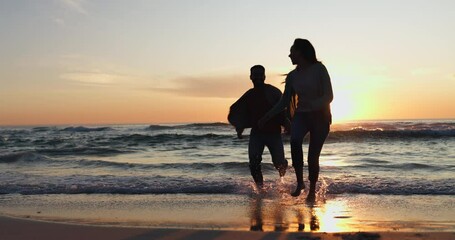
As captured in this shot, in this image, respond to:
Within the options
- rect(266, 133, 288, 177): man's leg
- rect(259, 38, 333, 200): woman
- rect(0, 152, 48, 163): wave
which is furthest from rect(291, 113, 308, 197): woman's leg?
rect(0, 152, 48, 163): wave

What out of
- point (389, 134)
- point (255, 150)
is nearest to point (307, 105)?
point (255, 150)

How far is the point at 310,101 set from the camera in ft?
17.7

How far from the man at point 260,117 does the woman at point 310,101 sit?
3.24ft

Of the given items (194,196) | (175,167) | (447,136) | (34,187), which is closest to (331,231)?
(194,196)

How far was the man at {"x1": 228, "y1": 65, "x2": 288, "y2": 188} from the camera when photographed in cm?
659

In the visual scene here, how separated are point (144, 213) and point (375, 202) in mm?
2846

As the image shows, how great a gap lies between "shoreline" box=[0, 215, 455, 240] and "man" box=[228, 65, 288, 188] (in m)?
2.59

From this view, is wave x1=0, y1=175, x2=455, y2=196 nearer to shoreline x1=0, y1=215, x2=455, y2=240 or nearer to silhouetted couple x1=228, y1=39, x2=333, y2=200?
silhouetted couple x1=228, y1=39, x2=333, y2=200

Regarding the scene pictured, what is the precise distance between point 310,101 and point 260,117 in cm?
135

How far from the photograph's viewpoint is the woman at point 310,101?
5359 millimetres

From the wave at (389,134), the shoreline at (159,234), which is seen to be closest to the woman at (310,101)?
the shoreline at (159,234)

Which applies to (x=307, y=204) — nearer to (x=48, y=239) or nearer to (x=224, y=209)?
(x=224, y=209)

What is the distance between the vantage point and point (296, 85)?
218 inches

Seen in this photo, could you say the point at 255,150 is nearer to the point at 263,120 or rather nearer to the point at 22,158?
the point at 263,120
